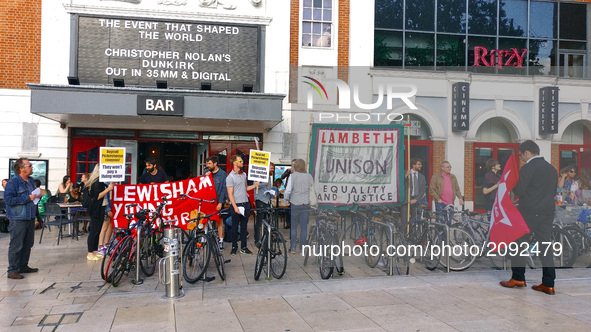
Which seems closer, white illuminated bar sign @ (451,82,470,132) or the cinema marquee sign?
white illuminated bar sign @ (451,82,470,132)

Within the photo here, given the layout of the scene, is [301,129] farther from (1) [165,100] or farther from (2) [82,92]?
(2) [82,92]

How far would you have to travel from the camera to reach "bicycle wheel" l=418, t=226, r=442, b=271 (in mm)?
7535

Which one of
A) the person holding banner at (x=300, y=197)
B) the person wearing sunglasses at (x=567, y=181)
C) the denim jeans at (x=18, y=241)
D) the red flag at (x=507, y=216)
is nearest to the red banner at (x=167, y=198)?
the denim jeans at (x=18, y=241)

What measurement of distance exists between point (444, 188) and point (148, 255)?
5888 millimetres

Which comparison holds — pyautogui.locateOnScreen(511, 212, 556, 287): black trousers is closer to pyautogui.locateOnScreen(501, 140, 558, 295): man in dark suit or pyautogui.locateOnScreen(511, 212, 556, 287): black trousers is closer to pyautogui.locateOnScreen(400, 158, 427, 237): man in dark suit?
pyautogui.locateOnScreen(501, 140, 558, 295): man in dark suit

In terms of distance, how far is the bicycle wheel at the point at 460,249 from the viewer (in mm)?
7438

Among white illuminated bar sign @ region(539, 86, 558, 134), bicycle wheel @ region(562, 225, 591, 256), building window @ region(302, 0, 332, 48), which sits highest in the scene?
building window @ region(302, 0, 332, 48)

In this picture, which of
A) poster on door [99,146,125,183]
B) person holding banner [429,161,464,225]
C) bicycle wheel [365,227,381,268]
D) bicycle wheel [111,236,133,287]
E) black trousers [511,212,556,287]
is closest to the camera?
black trousers [511,212,556,287]

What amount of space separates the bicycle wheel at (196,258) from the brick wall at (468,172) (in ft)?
18.1

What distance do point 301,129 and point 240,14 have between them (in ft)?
14.6

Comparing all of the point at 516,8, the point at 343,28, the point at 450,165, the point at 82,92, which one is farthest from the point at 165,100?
the point at 516,8

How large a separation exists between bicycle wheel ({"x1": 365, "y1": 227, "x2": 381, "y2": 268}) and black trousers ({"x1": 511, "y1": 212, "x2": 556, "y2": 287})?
2.21 m

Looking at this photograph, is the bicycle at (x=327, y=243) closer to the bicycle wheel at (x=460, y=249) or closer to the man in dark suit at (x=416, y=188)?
the man in dark suit at (x=416, y=188)

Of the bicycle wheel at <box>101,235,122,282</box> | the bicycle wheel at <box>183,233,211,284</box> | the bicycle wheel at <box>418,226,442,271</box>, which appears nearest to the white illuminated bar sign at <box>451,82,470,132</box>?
the bicycle wheel at <box>418,226,442,271</box>
